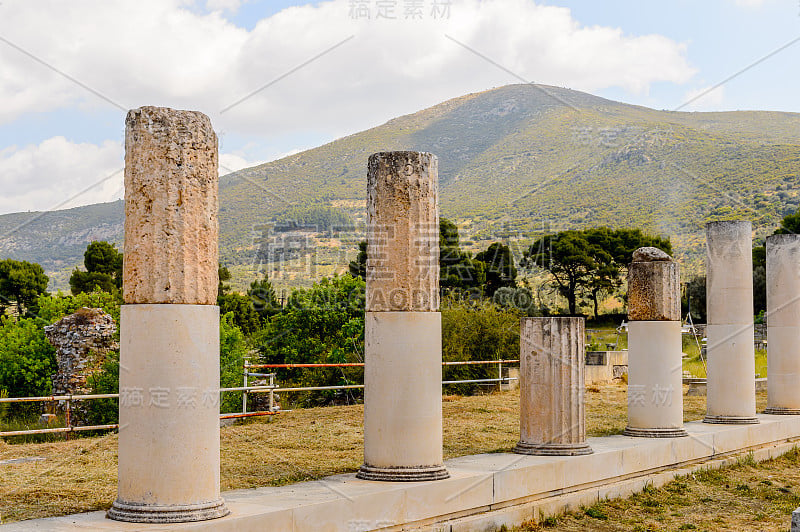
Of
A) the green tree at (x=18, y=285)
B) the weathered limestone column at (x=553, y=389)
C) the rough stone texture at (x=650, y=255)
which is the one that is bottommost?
the weathered limestone column at (x=553, y=389)

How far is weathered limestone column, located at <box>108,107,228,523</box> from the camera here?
6773 mm

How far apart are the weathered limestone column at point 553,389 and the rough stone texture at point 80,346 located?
11.4m

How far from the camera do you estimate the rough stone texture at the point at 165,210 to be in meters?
6.89

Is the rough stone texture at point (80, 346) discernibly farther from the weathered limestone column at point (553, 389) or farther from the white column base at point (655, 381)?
the white column base at point (655, 381)

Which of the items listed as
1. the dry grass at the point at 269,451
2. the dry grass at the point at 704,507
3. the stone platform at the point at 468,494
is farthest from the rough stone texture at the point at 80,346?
the dry grass at the point at 704,507

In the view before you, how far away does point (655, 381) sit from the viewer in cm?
1357

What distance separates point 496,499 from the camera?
939cm

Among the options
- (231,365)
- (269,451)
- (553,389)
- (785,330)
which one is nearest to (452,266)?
(231,365)

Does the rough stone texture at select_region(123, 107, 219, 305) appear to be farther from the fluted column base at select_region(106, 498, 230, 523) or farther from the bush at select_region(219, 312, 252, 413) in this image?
the bush at select_region(219, 312, 252, 413)

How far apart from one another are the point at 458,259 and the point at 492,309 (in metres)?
19.4

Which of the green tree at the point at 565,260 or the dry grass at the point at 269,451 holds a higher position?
the green tree at the point at 565,260

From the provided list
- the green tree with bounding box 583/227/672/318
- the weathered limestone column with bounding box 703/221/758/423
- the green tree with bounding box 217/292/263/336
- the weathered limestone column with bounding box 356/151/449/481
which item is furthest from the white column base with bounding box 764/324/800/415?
the green tree with bounding box 583/227/672/318

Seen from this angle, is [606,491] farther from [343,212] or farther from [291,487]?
[343,212]

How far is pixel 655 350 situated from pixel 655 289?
3.30ft
